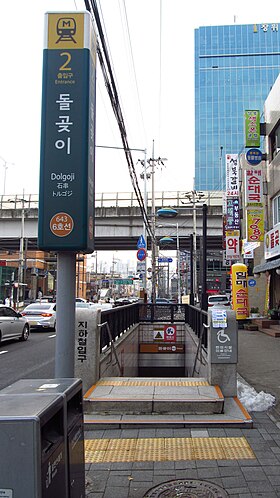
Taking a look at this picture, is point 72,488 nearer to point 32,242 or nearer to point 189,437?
point 189,437

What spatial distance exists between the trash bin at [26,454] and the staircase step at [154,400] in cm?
369

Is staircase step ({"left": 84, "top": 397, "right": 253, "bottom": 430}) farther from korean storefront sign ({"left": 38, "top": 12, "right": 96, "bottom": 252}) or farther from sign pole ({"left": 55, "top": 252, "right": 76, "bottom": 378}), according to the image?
korean storefront sign ({"left": 38, "top": 12, "right": 96, "bottom": 252})

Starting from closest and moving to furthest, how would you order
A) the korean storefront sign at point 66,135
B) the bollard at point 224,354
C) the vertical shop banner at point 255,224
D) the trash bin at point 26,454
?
the trash bin at point 26,454 → the korean storefront sign at point 66,135 → the bollard at point 224,354 → the vertical shop banner at point 255,224

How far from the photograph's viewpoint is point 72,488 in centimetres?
269

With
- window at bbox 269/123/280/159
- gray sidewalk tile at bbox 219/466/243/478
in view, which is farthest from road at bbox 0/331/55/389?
window at bbox 269/123/280/159

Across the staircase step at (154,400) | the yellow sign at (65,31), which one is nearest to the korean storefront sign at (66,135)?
the yellow sign at (65,31)

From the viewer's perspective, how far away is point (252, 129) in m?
21.6

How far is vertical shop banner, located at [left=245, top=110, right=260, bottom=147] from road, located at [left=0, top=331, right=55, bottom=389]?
526 inches

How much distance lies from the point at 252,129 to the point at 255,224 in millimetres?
4747

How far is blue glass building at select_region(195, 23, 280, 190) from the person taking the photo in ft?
264

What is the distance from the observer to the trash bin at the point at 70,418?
105 inches

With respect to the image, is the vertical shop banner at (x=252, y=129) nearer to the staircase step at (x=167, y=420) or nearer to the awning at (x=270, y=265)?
the awning at (x=270, y=265)

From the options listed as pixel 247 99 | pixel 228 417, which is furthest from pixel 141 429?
pixel 247 99

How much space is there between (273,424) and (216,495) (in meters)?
2.37
